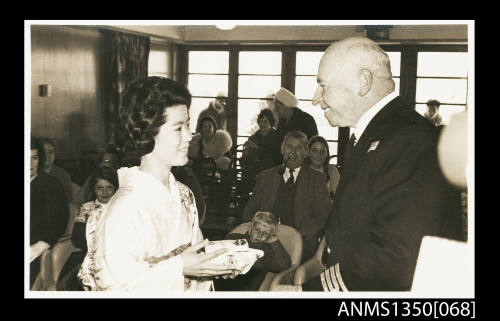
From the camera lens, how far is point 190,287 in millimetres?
1823

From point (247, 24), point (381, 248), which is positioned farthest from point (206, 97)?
point (381, 248)

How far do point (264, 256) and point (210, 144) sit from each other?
0.55 meters

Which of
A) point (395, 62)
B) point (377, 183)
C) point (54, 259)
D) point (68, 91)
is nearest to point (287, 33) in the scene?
point (395, 62)

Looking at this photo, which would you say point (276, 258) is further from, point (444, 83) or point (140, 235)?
point (444, 83)

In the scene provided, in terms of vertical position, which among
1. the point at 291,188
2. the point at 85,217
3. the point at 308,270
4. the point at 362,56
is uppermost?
the point at 362,56

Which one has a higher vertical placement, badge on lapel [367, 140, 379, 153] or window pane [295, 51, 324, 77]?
window pane [295, 51, 324, 77]

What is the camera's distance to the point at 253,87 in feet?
7.07

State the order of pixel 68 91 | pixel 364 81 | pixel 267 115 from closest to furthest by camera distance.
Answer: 1. pixel 364 81
2. pixel 267 115
3. pixel 68 91

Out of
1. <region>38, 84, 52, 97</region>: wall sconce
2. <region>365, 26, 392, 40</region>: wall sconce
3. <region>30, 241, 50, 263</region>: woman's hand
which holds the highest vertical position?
<region>365, 26, 392, 40</region>: wall sconce

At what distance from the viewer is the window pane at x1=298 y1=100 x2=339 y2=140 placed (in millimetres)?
1958

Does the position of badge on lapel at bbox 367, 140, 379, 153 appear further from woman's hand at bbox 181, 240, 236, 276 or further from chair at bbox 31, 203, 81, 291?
chair at bbox 31, 203, 81, 291

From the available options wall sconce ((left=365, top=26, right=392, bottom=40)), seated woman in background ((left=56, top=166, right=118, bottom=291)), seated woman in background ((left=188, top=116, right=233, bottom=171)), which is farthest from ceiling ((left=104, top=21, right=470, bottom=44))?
seated woman in background ((left=56, top=166, right=118, bottom=291))

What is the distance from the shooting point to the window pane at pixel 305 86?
1998 millimetres

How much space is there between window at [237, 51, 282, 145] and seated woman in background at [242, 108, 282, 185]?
0.03m
